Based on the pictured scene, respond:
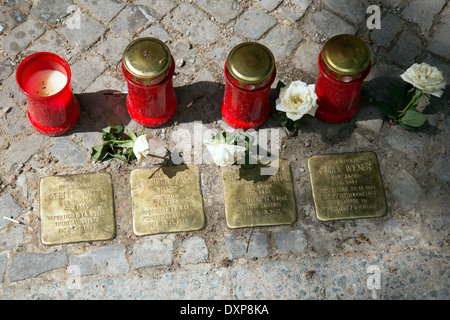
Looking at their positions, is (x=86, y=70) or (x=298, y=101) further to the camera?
(x=86, y=70)

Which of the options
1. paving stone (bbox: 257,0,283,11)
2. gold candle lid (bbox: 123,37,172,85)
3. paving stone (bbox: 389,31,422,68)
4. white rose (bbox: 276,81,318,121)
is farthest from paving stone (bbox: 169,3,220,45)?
paving stone (bbox: 389,31,422,68)

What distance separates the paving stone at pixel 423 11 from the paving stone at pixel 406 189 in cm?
93

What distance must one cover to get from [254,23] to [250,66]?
27.8 inches

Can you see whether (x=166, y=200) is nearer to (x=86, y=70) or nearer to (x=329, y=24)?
(x=86, y=70)

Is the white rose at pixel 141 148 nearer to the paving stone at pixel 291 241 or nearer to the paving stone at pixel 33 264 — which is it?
the paving stone at pixel 33 264

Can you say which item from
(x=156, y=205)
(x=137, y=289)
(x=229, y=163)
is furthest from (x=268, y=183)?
(x=137, y=289)

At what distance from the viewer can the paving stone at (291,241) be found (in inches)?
99.8

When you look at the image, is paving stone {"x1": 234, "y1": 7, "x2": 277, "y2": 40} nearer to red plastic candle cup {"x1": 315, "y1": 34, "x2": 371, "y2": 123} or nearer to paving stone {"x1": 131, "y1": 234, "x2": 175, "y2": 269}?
red plastic candle cup {"x1": 315, "y1": 34, "x2": 371, "y2": 123}

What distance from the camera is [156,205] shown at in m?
2.57

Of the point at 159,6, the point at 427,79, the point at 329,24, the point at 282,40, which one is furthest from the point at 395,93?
the point at 159,6

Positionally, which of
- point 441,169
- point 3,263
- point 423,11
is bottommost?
point 3,263

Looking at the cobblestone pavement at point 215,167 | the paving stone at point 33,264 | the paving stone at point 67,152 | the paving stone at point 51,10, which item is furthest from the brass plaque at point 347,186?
the paving stone at point 51,10

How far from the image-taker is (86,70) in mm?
2896

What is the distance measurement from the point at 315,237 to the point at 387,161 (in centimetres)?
57
